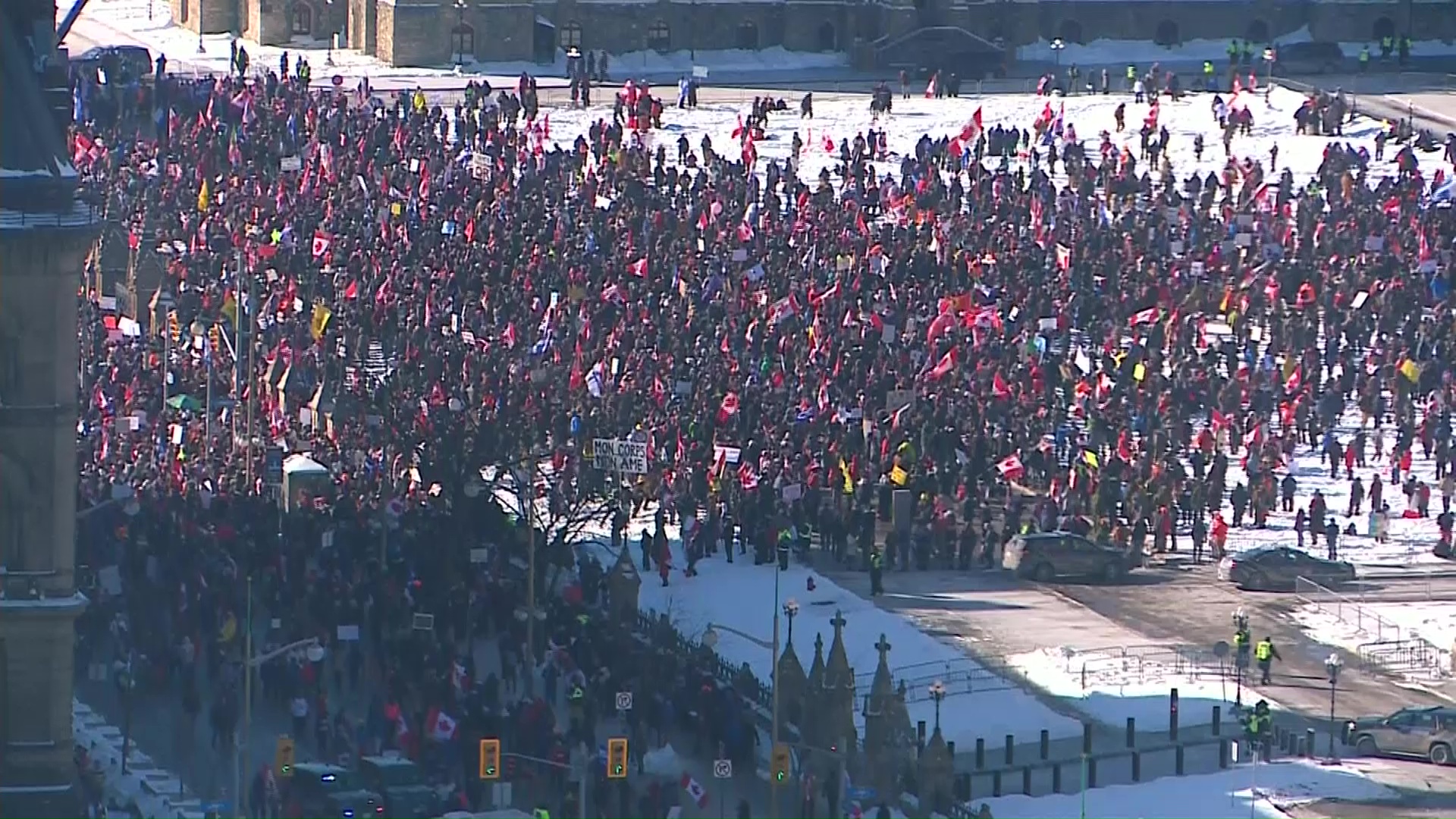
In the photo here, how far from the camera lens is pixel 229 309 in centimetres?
8319

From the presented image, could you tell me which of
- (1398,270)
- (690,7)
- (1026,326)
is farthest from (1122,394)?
(690,7)

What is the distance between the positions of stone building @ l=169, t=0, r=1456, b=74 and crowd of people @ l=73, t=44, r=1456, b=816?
14.8 metres

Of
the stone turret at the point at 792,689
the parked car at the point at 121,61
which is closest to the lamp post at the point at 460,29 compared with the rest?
the parked car at the point at 121,61

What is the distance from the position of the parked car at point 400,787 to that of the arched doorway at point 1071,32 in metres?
70.3

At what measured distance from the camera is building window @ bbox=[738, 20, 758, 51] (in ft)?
412

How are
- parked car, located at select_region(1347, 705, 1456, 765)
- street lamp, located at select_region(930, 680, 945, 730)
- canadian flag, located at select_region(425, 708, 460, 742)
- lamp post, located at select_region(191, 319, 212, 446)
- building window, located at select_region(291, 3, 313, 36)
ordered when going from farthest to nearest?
building window, located at select_region(291, 3, 313, 36) < lamp post, located at select_region(191, 319, 212, 446) < parked car, located at select_region(1347, 705, 1456, 765) < street lamp, located at select_region(930, 680, 945, 730) < canadian flag, located at select_region(425, 708, 460, 742)

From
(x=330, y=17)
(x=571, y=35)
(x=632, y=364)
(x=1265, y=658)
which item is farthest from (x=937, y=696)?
(x=330, y=17)

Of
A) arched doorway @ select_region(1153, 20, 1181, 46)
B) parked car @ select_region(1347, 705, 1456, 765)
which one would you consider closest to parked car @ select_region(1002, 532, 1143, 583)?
parked car @ select_region(1347, 705, 1456, 765)

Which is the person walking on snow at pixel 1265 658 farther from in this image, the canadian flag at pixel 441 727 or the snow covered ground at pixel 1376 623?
the canadian flag at pixel 441 727

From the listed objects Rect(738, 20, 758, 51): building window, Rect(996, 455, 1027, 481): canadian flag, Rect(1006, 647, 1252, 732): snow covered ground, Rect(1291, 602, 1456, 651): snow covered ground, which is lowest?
Rect(1006, 647, 1252, 732): snow covered ground

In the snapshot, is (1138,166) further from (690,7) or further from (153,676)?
(153,676)

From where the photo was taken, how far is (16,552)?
58562 mm

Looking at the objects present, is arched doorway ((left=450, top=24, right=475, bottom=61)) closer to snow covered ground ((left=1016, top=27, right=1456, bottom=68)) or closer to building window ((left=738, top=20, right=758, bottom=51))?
building window ((left=738, top=20, right=758, bottom=51))

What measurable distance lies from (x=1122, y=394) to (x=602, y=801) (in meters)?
24.2
